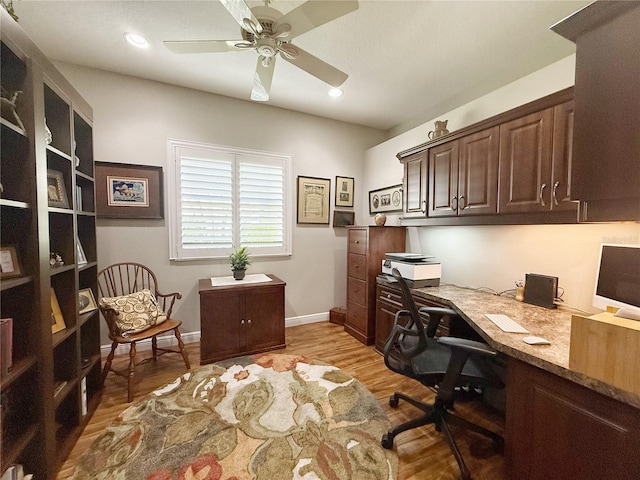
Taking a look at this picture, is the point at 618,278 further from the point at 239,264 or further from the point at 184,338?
the point at 184,338

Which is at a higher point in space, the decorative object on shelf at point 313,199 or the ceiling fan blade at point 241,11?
the ceiling fan blade at point 241,11

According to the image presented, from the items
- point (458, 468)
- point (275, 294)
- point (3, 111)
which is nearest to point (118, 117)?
point (3, 111)

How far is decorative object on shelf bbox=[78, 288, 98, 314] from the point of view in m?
1.86

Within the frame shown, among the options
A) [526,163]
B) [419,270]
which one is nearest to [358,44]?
[526,163]

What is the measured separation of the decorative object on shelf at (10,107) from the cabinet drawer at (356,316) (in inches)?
119

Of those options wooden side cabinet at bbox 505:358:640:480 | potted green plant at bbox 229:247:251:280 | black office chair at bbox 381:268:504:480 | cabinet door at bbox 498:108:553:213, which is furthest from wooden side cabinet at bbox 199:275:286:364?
cabinet door at bbox 498:108:553:213

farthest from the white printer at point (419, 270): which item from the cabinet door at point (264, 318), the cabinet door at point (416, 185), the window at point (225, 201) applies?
the window at point (225, 201)

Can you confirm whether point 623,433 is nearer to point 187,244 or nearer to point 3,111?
point 3,111

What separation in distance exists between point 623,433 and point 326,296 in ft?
9.81

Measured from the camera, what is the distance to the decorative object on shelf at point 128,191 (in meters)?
2.53

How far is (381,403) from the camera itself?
1919 millimetres

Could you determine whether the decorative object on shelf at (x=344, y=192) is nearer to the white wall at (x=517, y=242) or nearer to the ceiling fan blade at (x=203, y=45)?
the white wall at (x=517, y=242)

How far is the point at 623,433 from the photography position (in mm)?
854

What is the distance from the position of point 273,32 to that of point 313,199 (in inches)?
84.1
